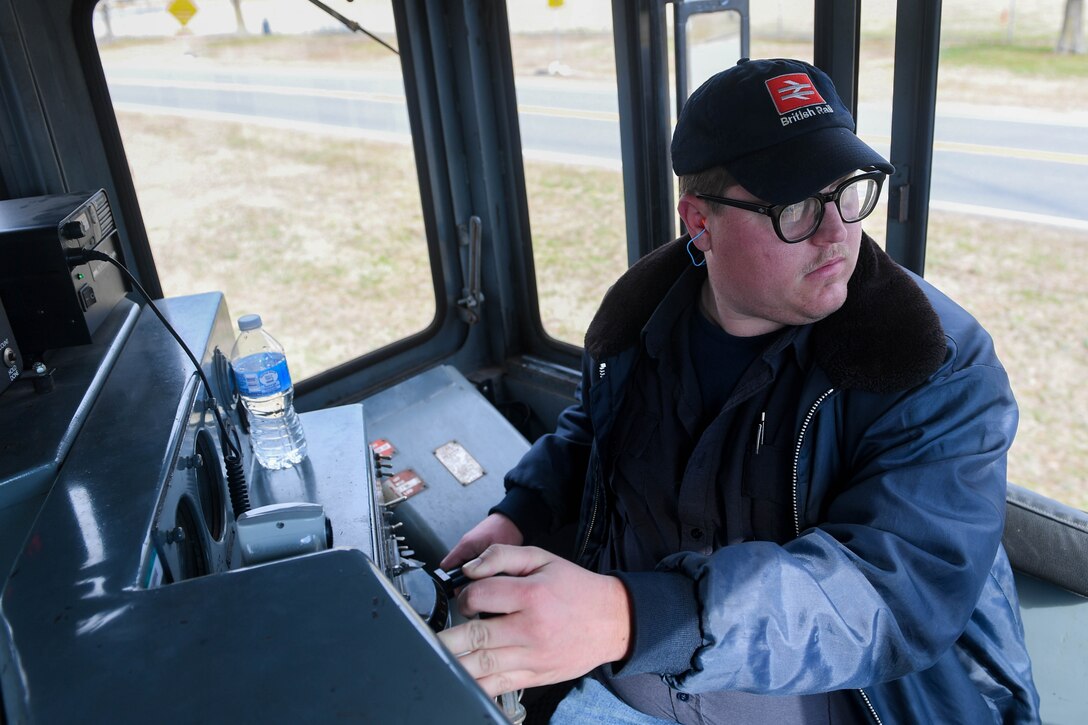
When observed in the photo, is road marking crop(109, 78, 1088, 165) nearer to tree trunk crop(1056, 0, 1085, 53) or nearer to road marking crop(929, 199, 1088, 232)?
road marking crop(929, 199, 1088, 232)

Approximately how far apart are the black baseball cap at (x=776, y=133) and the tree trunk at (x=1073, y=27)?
23.3 inches

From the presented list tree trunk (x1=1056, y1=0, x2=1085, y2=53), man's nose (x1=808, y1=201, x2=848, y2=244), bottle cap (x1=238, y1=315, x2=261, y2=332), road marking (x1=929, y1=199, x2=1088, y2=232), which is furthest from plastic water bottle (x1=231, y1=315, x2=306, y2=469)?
tree trunk (x1=1056, y1=0, x2=1085, y2=53)

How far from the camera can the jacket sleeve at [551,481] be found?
1922mm

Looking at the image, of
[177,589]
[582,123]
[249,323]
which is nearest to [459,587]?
[177,589]

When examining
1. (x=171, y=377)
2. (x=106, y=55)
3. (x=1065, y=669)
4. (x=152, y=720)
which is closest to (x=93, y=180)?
(x=106, y=55)

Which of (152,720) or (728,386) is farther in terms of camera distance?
(728,386)

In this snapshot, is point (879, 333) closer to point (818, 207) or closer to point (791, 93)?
point (818, 207)

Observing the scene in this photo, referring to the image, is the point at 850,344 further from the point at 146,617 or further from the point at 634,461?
the point at 146,617

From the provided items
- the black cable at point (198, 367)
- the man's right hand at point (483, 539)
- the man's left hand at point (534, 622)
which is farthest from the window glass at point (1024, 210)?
the black cable at point (198, 367)

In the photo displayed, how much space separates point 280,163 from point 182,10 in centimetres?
64

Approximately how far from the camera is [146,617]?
87cm

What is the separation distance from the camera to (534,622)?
110 cm

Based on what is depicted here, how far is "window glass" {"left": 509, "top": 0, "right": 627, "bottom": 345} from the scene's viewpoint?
8.78 ft

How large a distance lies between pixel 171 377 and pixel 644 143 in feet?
5.41
